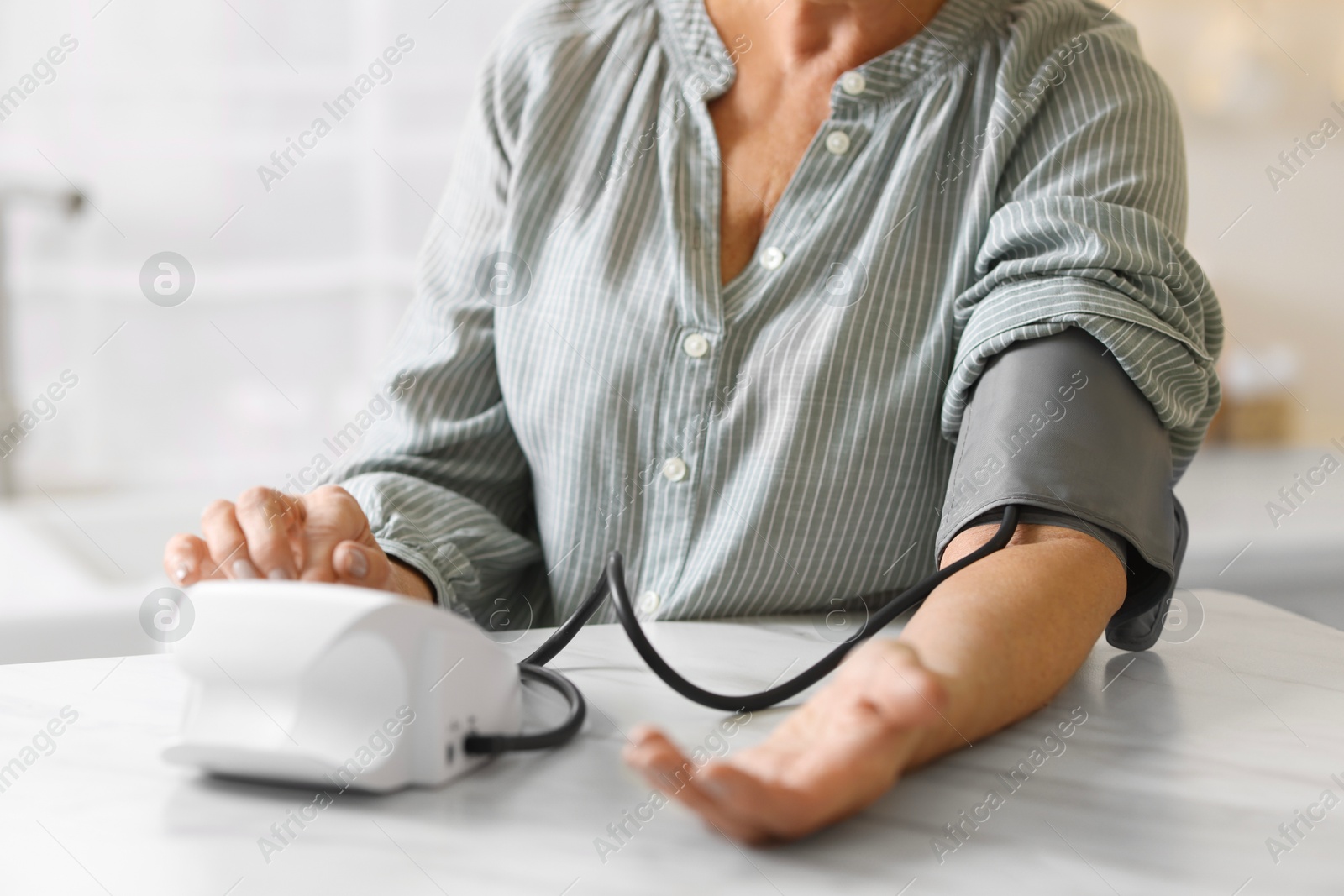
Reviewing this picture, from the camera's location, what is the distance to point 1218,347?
74 centimetres

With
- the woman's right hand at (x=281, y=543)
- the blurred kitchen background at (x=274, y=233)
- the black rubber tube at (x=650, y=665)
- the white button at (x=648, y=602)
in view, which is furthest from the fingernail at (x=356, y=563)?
the blurred kitchen background at (x=274, y=233)

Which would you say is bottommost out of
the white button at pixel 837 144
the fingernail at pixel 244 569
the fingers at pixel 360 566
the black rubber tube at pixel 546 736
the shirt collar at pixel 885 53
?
the black rubber tube at pixel 546 736

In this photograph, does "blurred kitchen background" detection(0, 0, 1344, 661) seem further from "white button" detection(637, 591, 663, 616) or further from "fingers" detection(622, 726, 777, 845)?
"fingers" detection(622, 726, 777, 845)

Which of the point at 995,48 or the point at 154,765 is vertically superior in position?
the point at 995,48

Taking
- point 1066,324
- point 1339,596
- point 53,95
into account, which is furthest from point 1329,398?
point 53,95

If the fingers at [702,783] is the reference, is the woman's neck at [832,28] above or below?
above

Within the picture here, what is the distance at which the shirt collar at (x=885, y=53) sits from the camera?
0.81 meters

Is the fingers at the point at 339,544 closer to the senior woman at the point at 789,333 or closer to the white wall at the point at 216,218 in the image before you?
the senior woman at the point at 789,333

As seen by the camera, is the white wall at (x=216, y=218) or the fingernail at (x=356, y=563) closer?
the fingernail at (x=356, y=563)

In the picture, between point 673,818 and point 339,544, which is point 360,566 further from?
point 673,818

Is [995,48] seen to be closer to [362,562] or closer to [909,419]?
[909,419]

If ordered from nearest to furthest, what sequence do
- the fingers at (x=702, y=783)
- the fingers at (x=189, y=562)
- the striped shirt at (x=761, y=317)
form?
the fingers at (x=702, y=783), the fingers at (x=189, y=562), the striped shirt at (x=761, y=317)

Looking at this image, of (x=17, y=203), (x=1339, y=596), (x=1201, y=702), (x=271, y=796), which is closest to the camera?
(x=271, y=796)

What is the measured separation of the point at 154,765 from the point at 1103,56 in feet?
2.50
